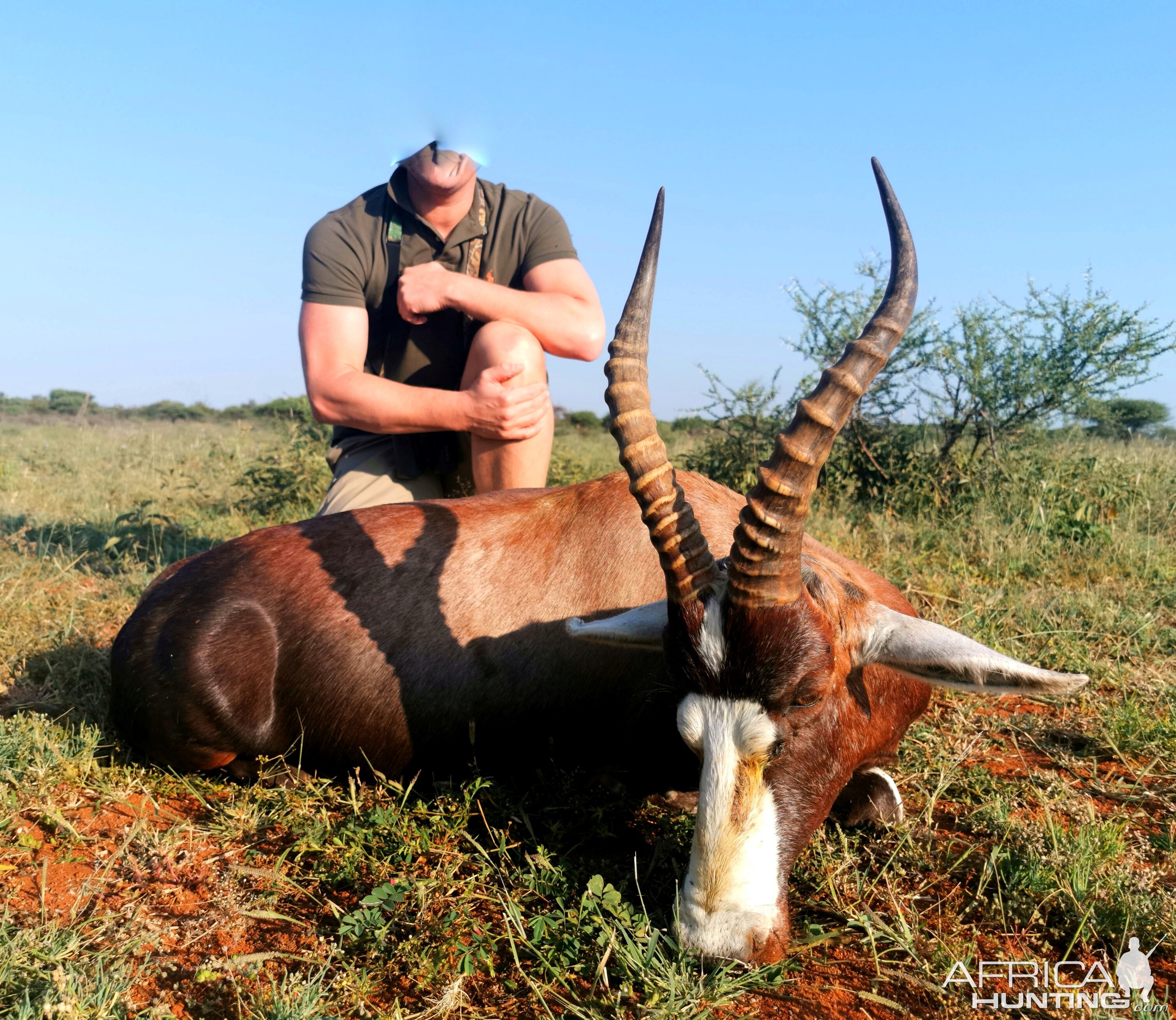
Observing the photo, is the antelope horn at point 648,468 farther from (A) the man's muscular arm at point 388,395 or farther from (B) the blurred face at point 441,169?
(B) the blurred face at point 441,169

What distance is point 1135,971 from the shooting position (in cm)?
262

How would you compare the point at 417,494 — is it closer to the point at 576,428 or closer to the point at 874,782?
the point at 874,782

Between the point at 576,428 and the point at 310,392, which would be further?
the point at 576,428

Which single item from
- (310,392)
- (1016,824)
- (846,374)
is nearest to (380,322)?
(310,392)

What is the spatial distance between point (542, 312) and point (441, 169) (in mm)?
1034

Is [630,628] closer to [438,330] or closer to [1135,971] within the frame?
[1135,971]

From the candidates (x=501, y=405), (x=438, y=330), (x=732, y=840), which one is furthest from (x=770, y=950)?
(x=438, y=330)

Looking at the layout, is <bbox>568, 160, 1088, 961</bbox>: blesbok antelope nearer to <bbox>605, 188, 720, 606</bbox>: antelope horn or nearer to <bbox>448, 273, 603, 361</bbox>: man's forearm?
<bbox>605, 188, 720, 606</bbox>: antelope horn

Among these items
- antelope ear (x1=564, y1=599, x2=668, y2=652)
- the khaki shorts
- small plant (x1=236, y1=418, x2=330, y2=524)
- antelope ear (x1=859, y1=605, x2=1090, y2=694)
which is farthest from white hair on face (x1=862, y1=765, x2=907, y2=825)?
small plant (x1=236, y1=418, x2=330, y2=524)

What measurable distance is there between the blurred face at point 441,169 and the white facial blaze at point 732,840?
156 inches

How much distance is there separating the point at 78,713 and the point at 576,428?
18346 mm

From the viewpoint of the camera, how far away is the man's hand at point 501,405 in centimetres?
528

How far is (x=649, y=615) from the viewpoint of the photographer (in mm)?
3230

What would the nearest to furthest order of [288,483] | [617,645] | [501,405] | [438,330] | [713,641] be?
1. [713,641]
2. [617,645]
3. [501,405]
4. [438,330]
5. [288,483]
